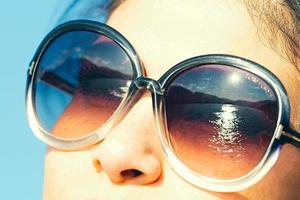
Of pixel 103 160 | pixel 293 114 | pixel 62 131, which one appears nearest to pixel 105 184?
pixel 103 160

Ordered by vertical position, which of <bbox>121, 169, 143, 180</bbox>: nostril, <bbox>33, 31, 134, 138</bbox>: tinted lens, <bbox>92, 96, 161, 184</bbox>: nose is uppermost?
<bbox>33, 31, 134, 138</bbox>: tinted lens

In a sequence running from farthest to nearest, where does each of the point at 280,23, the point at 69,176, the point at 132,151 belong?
the point at 280,23 → the point at 69,176 → the point at 132,151

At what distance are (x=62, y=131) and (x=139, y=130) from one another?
0.21 m

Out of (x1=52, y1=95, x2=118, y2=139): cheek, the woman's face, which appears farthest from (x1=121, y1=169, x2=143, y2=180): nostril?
(x1=52, y1=95, x2=118, y2=139): cheek

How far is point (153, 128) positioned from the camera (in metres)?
1.37

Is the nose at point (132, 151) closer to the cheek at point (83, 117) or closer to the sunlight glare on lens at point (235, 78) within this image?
the cheek at point (83, 117)

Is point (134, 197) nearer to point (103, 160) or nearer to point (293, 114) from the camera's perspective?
point (103, 160)

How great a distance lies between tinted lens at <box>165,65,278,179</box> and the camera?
1315mm

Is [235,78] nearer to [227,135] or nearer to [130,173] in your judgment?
[227,135]

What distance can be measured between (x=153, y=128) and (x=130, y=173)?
105 millimetres

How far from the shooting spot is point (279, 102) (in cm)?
133

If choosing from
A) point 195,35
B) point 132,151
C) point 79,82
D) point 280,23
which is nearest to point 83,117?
point 79,82

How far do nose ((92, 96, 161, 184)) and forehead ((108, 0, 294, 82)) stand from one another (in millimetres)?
107

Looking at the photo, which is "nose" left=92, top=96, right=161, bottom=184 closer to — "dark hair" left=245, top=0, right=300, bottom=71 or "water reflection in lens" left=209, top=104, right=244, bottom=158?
"water reflection in lens" left=209, top=104, right=244, bottom=158
